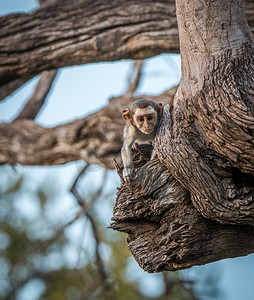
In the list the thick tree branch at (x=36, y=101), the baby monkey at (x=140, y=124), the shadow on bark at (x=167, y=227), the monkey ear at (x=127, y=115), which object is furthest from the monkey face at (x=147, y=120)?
the thick tree branch at (x=36, y=101)

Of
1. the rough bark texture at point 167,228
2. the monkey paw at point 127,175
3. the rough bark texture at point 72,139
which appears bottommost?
the rough bark texture at point 72,139

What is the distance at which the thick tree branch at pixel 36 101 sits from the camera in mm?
6601

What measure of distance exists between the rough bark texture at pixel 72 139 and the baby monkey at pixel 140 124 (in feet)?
5.73

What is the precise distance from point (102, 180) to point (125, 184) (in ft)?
11.4

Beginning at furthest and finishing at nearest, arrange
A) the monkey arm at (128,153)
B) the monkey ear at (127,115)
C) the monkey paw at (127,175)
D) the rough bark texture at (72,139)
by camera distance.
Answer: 1. the rough bark texture at (72,139)
2. the monkey ear at (127,115)
3. the monkey arm at (128,153)
4. the monkey paw at (127,175)

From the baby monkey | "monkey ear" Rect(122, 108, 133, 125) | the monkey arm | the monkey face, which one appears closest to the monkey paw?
the monkey arm

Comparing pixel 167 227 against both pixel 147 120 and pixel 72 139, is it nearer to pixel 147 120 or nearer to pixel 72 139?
pixel 147 120

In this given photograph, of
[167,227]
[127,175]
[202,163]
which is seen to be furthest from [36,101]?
[202,163]

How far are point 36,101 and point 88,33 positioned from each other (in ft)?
7.15

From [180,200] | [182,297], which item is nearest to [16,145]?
[182,297]

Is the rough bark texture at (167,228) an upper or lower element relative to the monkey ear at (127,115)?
lower

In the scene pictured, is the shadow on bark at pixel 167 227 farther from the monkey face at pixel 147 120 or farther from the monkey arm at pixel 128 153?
the monkey face at pixel 147 120

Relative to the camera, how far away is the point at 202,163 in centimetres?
273

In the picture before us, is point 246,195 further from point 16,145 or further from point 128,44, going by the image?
point 16,145
